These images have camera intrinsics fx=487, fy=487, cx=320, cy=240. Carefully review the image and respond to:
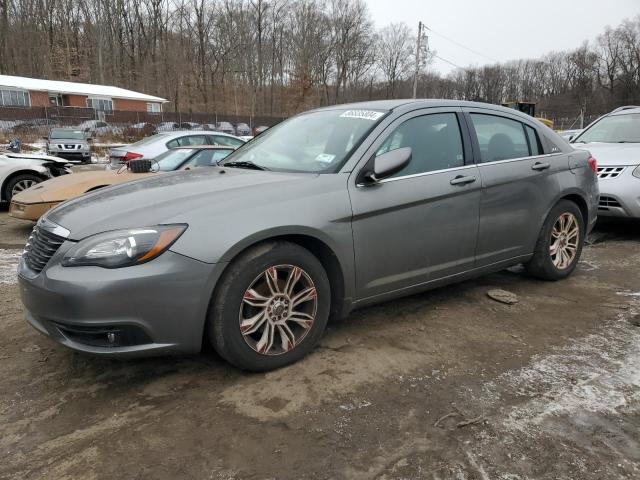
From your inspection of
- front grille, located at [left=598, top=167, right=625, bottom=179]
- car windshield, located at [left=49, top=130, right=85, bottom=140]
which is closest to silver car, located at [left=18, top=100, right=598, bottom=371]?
front grille, located at [left=598, top=167, right=625, bottom=179]

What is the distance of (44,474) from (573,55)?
102m

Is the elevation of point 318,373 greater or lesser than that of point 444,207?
lesser

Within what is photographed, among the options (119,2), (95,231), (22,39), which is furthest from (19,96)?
(95,231)

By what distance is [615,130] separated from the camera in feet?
24.3

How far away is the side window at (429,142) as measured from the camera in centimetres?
339

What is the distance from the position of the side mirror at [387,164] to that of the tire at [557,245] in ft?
6.21

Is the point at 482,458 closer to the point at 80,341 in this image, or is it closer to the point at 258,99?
the point at 80,341

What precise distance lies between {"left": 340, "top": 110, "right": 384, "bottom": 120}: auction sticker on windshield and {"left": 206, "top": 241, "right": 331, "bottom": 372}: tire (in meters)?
1.18

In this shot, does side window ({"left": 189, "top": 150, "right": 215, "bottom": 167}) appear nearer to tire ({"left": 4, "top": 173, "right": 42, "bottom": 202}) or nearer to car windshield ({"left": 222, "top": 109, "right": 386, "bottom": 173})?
tire ({"left": 4, "top": 173, "right": 42, "bottom": 202})

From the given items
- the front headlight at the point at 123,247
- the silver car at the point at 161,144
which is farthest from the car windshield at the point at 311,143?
the silver car at the point at 161,144

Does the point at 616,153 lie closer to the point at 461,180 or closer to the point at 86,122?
the point at 461,180

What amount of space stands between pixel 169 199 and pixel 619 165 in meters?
5.93

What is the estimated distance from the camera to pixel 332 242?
9.64 feet

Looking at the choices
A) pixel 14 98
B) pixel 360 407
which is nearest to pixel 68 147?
pixel 360 407
